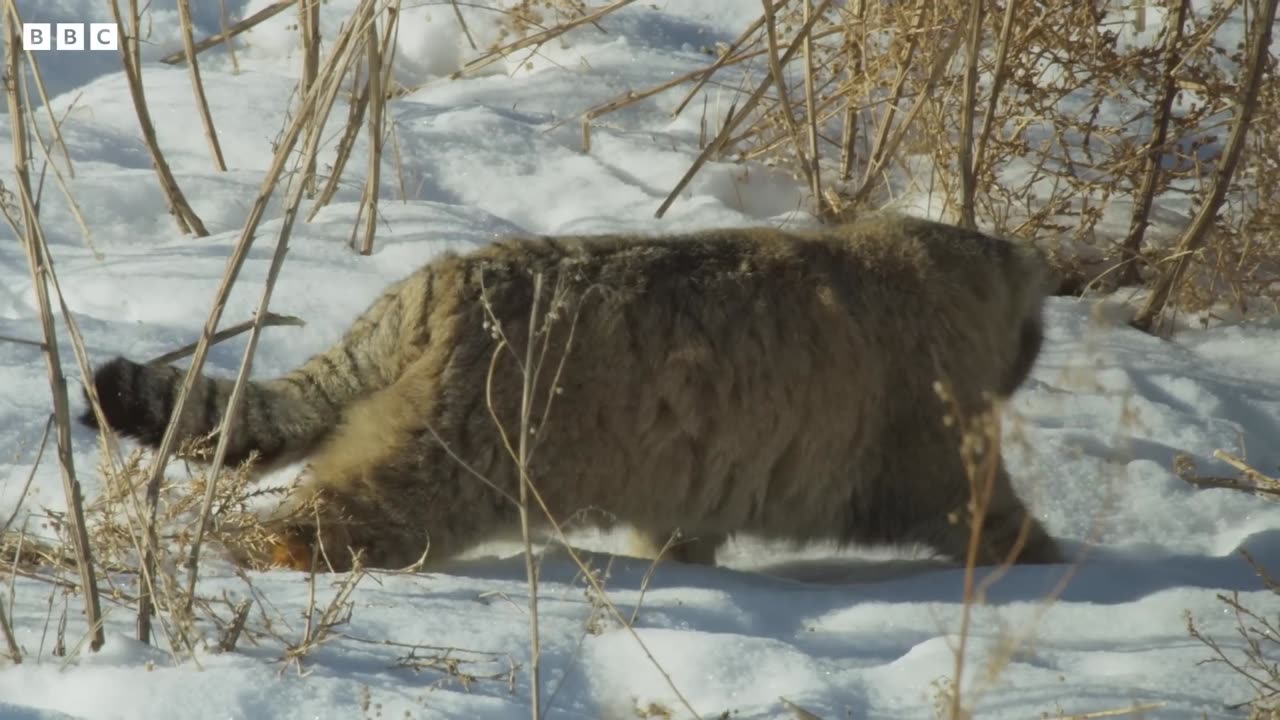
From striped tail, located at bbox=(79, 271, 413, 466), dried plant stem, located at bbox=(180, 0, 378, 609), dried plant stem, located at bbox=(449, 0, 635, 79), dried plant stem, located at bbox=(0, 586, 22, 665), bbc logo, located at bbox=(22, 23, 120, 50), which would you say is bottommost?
dried plant stem, located at bbox=(0, 586, 22, 665)

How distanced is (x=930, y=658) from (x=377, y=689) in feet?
4.28

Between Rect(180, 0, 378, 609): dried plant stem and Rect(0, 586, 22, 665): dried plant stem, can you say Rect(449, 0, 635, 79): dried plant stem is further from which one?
Rect(0, 586, 22, 665): dried plant stem

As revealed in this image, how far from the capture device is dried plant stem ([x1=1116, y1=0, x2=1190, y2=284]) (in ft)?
22.1

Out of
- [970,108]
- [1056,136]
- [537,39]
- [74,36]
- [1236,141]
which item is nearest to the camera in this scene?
[970,108]

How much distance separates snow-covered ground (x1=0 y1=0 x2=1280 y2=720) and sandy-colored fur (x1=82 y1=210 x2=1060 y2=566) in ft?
0.71

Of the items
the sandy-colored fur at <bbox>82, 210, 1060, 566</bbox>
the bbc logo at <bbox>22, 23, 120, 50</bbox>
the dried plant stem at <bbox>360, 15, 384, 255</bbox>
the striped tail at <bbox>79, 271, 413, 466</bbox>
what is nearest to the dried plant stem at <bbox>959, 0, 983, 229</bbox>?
the sandy-colored fur at <bbox>82, 210, 1060, 566</bbox>

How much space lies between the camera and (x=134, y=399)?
3902 millimetres

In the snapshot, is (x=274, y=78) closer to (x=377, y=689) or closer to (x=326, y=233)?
(x=326, y=233)

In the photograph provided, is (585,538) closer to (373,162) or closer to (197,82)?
(373,162)

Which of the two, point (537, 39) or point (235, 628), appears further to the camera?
point (537, 39)

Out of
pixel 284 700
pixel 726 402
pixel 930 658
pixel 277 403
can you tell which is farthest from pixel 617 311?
pixel 284 700

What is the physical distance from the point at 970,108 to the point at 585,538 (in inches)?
95.6

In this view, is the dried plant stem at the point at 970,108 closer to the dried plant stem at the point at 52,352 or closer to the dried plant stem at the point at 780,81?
the dried plant stem at the point at 780,81

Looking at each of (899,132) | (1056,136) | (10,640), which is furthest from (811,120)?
(10,640)
